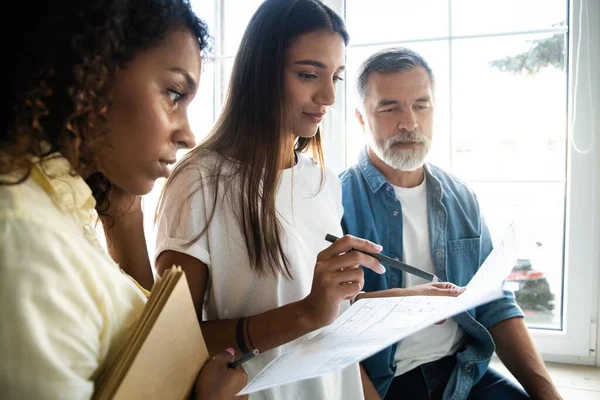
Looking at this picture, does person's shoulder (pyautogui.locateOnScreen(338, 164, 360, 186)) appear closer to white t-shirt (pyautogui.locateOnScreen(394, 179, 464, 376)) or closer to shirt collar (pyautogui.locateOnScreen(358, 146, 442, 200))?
shirt collar (pyautogui.locateOnScreen(358, 146, 442, 200))

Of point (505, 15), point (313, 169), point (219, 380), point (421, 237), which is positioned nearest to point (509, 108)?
point (505, 15)

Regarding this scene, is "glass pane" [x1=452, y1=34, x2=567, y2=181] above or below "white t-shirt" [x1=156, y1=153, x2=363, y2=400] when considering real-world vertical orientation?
above

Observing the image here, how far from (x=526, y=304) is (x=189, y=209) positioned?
155 centimetres

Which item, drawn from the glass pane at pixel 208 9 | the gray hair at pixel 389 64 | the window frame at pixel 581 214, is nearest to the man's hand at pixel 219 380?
the gray hair at pixel 389 64

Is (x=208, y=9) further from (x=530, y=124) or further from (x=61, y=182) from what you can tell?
(x=61, y=182)

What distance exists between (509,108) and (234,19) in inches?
48.4

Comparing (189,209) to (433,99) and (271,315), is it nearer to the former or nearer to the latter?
(271,315)

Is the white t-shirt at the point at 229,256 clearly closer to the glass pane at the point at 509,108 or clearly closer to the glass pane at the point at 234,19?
the glass pane at the point at 509,108

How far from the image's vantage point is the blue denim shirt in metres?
1.35

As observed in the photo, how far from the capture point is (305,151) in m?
1.25

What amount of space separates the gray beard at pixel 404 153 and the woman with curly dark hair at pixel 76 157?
0.91m

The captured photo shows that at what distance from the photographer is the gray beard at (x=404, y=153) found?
4.89 ft

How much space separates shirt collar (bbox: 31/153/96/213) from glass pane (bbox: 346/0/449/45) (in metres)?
1.68

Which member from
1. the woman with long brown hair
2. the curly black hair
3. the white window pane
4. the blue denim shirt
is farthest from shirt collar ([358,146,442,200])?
the curly black hair
